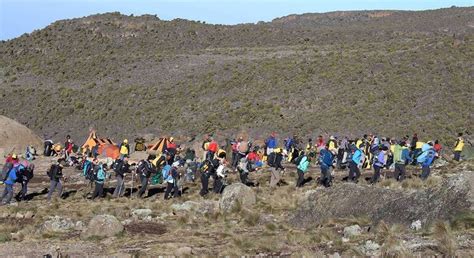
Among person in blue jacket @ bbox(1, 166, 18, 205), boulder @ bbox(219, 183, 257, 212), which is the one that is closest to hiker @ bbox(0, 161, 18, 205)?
person in blue jacket @ bbox(1, 166, 18, 205)

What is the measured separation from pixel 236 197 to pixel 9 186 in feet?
25.8

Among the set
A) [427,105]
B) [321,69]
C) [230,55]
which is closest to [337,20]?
[230,55]

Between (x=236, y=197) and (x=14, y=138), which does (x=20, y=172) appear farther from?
(x=14, y=138)

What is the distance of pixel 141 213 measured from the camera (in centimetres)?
2084

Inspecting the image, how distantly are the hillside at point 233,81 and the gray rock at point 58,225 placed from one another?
3206 centimetres

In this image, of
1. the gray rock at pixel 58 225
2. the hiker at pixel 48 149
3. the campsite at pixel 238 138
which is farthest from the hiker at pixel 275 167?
Answer: the hiker at pixel 48 149

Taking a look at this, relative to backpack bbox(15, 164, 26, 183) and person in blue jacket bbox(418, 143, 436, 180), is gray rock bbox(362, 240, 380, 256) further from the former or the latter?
backpack bbox(15, 164, 26, 183)

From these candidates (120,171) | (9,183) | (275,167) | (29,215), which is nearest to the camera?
→ (29,215)

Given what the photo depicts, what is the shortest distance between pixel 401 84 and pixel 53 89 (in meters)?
34.8

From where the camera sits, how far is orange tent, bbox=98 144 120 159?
34.3 m

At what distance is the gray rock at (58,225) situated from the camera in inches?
741

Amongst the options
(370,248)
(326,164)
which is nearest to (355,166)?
(326,164)

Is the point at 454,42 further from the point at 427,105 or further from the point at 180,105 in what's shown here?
the point at 180,105

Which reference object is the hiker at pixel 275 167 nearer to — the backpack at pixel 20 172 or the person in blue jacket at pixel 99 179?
the person in blue jacket at pixel 99 179
